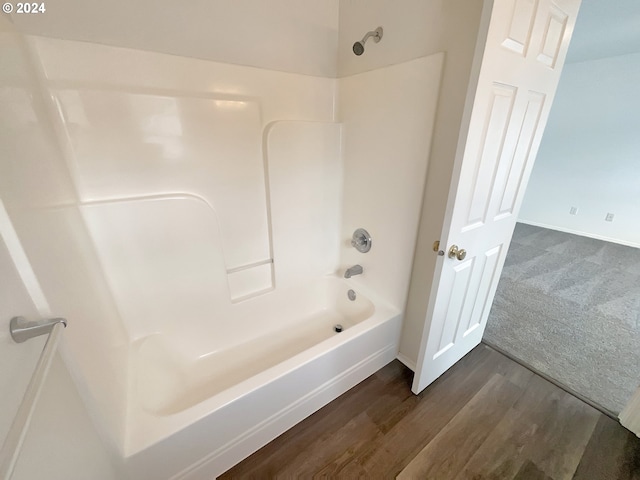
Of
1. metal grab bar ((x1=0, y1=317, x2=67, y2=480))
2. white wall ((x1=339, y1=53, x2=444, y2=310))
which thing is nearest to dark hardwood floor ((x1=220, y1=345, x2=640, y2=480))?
white wall ((x1=339, y1=53, x2=444, y2=310))

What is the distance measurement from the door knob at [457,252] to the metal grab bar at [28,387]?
1.40 metres

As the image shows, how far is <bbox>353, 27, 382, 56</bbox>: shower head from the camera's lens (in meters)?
1.36

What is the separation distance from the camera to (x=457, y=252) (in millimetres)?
1229

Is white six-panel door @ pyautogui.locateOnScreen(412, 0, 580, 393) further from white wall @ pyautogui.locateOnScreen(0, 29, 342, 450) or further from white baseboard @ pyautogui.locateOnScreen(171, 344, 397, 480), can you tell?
white wall @ pyautogui.locateOnScreen(0, 29, 342, 450)

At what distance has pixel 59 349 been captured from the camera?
662 mm

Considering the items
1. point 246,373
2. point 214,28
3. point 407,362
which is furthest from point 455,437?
point 214,28

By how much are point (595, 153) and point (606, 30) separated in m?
1.83

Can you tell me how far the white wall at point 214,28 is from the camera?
1.00 m

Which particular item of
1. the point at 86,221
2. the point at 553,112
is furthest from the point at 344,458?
the point at 553,112

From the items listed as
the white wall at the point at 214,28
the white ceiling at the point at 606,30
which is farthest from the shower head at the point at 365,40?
the white ceiling at the point at 606,30

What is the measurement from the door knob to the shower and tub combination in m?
0.30

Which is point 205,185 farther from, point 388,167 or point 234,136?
point 388,167

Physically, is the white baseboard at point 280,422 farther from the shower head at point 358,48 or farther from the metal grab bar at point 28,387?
the shower head at point 358,48

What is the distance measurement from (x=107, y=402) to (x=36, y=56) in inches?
52.5
